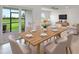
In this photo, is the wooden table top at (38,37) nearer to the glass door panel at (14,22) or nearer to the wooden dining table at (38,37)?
the wooden dining table at (38,37)

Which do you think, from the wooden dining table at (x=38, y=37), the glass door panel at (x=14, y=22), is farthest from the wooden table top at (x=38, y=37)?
the glass door panel at (x=14, y=22)

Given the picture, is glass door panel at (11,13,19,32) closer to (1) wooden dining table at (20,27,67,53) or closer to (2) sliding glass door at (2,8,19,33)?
(2) sliding glass door at (2,8,19,33)

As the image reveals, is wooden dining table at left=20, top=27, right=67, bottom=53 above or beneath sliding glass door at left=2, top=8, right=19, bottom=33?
beneath

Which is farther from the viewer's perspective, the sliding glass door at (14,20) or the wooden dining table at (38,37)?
the wooden dining table at (38,37)

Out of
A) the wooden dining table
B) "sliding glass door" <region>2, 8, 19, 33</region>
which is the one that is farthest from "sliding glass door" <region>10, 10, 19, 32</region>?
the wooden dining table

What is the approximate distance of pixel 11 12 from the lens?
2346 millimetres

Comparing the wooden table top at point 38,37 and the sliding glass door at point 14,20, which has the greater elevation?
the sliding glass door at point 14,20

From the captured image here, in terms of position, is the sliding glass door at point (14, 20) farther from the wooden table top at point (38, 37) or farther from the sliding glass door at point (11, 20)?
the wooden table top at point (38, 37)

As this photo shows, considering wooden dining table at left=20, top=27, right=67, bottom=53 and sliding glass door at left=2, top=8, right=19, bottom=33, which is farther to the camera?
wooden dining table at left=20, top=27, right=67, bottom=53

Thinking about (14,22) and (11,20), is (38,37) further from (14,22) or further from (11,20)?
(11,20)

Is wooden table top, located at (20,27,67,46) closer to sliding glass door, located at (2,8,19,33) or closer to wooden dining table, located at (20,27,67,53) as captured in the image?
wooden dining table, located at (20,27,67,53)

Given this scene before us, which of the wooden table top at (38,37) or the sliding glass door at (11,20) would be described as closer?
the sliding glass door at (11,20)

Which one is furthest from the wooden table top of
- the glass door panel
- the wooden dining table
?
the glass door panel

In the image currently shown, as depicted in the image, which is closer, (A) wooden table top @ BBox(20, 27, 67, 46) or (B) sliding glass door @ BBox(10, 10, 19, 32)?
(B) sliding glass door @ BBox(10, 10, 19, 32)
